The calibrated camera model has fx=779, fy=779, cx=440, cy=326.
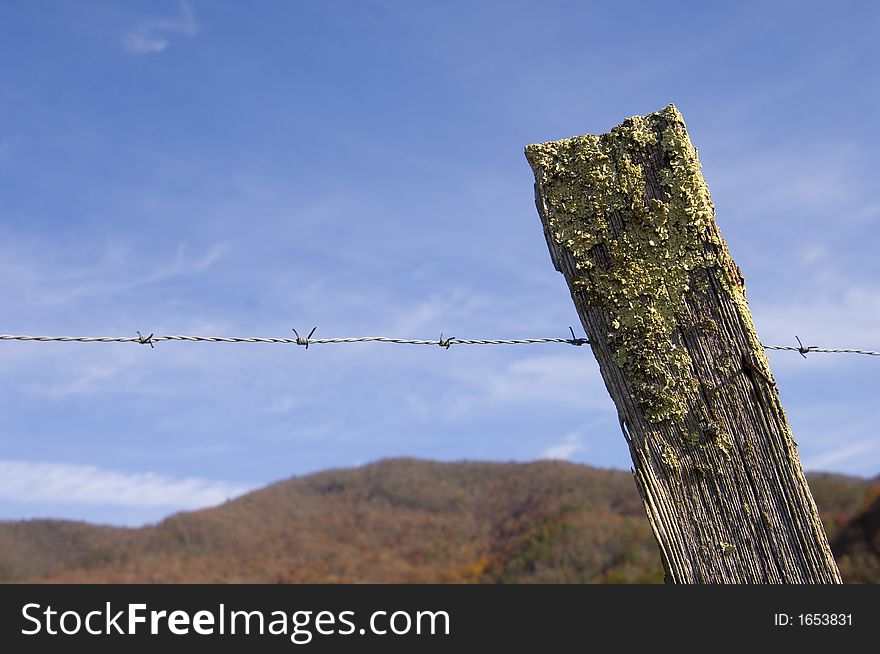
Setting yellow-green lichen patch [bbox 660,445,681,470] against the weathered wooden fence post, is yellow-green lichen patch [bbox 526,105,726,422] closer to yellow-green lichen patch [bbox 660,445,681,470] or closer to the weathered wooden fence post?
the weathered wooden fence post

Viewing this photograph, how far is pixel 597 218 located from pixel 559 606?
136cm

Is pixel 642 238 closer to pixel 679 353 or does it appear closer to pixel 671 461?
pixel 679 353

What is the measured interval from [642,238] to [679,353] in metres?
0.41

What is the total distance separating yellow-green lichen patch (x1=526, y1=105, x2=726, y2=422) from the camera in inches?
102

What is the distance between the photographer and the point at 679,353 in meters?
2.60

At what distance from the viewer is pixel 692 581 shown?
2.52 m

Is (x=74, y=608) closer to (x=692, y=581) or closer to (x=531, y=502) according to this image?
(x=692, y=581)

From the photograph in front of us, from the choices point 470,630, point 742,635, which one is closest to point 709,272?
point 742,635

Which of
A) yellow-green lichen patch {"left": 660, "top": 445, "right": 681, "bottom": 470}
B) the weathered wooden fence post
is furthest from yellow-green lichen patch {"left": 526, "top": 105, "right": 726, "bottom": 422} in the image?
yellow-green lichen patch {"left": 660, "top": 445, "right": 681, "bottom": 470}

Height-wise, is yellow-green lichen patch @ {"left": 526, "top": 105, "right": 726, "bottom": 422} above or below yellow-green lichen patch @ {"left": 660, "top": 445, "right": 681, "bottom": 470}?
above

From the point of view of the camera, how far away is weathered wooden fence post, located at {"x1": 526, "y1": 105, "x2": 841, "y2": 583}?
2514mm

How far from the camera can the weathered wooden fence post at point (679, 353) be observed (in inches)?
99.0

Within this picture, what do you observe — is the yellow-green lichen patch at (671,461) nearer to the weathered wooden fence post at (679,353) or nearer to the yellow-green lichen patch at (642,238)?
the weathered wooden fence post at (679,353)

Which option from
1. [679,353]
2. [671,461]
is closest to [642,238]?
[679,353]
